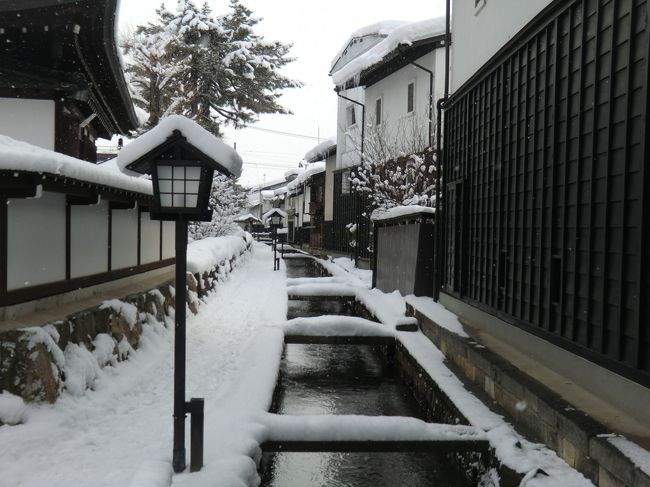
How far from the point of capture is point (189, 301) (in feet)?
39.0

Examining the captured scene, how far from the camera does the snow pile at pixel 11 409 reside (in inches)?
195

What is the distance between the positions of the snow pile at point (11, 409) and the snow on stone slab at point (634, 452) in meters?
5.05

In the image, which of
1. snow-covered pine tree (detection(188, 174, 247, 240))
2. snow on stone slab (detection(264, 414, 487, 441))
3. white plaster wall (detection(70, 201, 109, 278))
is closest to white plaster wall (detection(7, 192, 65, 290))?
white plaster wall (detection(70, 201, 109, 278))

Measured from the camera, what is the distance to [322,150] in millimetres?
31812

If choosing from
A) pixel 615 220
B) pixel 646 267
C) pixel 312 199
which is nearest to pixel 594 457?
pixel 646 267

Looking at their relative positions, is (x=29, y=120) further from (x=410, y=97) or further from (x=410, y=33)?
(x=410, y=97)

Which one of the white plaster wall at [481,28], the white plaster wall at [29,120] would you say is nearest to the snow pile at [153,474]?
the white plaster wall at [481,28]

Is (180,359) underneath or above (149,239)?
underneath

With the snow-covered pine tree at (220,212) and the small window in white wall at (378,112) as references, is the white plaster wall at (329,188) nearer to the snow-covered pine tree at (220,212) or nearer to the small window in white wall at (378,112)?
the snow-covered pine tree at (220,212)

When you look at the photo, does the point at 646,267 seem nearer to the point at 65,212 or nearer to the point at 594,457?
the point at 594,457

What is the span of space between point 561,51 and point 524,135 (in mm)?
1376

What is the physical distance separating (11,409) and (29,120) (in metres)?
6.29

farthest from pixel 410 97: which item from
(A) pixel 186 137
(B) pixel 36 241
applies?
(A) pixel 186 137

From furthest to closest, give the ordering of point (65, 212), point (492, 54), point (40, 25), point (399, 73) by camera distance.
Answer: point (399, 73) → point (492, 54) → point (40, 25) → point (65, 212)
